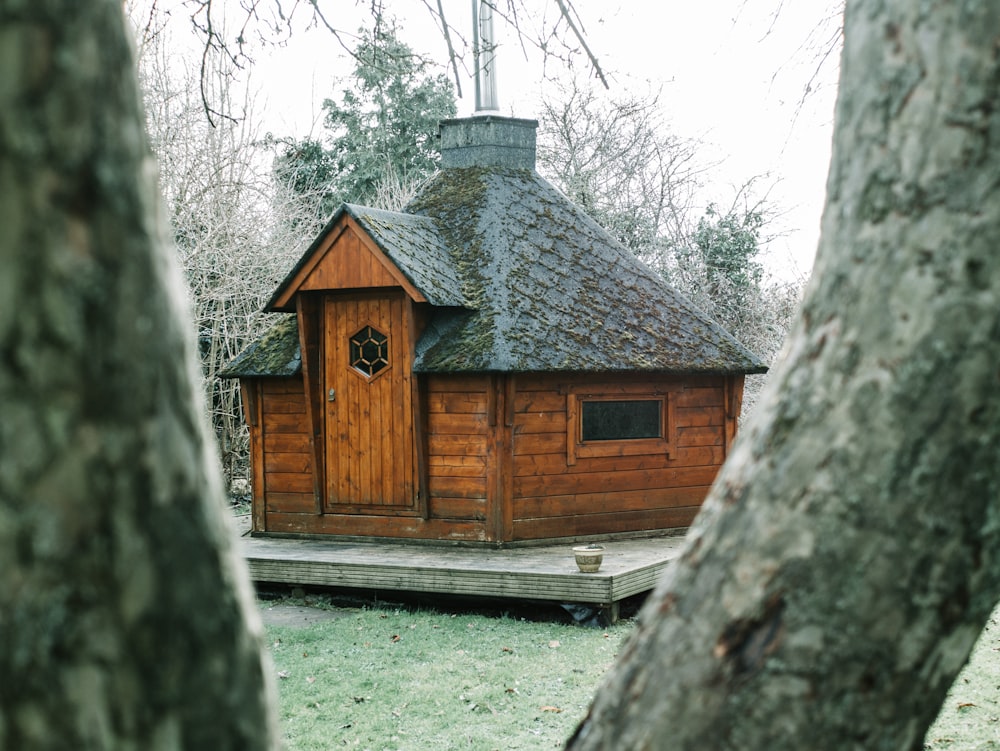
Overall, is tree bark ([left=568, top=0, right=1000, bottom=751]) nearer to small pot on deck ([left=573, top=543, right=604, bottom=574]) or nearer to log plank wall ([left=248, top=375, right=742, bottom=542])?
small pot on deck ([left=573, top=543, right=604, bottom=574])

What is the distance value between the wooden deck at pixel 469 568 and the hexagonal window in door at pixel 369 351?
1723 millimetres

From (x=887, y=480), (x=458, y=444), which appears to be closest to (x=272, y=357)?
(x=458, y=444)

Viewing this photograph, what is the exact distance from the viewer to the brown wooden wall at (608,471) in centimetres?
993

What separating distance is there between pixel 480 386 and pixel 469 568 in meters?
1.78

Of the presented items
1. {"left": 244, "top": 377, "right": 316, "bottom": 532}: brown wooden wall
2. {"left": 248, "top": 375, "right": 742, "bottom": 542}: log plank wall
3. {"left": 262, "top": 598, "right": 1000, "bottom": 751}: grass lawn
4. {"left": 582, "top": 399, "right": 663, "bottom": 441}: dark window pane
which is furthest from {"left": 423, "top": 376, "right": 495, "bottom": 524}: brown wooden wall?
{"left": 244, "top": 377, "right": 316, "bottom": 532}: brown wooden wall

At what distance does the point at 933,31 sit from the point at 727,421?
1001cm

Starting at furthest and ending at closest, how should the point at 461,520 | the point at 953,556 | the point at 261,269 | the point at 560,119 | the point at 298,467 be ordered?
the point at 560,119, the point at 261,269, the point at 298,467, the point at 461,520, the point at 953,556

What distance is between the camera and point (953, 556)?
1.34 metres

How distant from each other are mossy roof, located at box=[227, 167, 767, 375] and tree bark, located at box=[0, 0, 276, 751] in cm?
839

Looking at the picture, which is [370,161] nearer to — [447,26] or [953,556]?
[447,26]

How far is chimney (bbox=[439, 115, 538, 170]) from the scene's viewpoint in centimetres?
1209

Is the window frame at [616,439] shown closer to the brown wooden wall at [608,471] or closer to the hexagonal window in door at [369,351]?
the brown wooden wall at [608,471]

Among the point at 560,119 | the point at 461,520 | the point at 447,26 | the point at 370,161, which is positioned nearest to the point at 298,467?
the point at 461,520

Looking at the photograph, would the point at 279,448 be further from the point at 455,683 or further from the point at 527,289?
the point at 455,683
